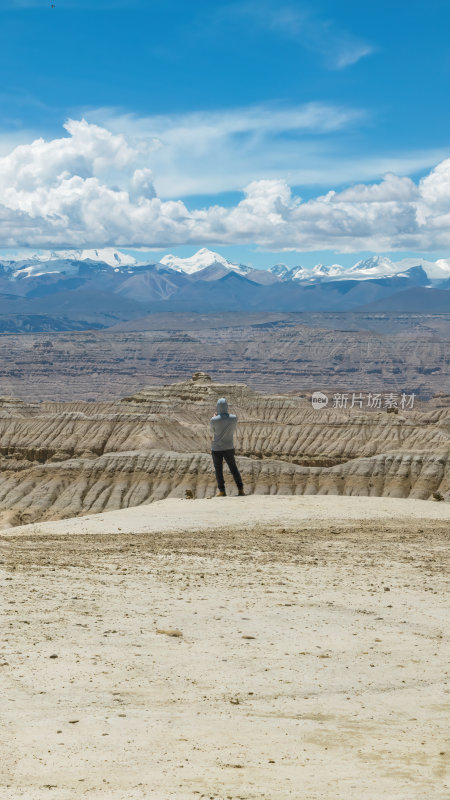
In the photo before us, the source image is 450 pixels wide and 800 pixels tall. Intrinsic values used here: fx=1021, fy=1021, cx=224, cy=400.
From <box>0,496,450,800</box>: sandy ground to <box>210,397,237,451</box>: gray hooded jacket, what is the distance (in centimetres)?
1114

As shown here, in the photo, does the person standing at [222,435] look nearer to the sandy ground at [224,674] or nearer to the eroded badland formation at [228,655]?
the eroded badland formation at [228,655]

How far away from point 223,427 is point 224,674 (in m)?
20.2

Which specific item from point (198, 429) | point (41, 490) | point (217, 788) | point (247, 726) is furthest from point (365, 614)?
point (198, 429)

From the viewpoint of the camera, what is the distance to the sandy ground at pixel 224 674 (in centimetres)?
997

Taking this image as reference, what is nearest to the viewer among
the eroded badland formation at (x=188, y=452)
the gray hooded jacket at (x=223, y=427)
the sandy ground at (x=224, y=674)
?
the sandy ground at (x=224, y=674)

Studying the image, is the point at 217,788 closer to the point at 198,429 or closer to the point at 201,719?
the point at 201,719

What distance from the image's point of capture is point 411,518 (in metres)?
29.1

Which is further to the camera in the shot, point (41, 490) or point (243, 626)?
point (41, 490)

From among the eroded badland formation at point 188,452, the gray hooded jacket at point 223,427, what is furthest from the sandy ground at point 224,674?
the eroded badland formation at point 188,452

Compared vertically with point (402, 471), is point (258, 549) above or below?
above

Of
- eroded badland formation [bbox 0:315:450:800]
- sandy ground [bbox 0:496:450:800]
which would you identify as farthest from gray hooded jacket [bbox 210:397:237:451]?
sandy ground [bbox 0:496:450:800]

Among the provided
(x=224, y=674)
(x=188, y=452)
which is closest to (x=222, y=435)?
(x=224, y=674)

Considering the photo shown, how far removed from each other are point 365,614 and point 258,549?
6.24 meters

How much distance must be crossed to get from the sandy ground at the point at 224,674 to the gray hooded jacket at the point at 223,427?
1114cm
